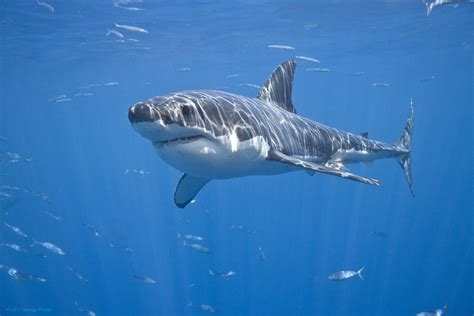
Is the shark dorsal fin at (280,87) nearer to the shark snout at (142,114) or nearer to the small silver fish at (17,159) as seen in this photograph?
the shark snout at (142,114)

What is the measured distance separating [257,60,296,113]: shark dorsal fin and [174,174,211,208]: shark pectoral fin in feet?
6.73

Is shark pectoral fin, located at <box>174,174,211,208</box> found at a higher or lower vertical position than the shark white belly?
lower

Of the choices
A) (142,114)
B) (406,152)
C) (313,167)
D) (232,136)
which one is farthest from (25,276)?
(406,152)

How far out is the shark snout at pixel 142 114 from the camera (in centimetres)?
327

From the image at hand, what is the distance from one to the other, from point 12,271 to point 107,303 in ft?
72.3

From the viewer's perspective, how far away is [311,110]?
11525 cm

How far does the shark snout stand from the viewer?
327 centimetres

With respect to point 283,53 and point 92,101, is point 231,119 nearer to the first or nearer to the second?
point 283,53

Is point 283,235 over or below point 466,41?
below

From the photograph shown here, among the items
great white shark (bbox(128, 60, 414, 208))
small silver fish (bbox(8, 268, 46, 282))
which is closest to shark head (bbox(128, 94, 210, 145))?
great white shark (bbox(128, 60, 414, 208))

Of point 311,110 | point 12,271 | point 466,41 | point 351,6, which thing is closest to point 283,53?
point 351,6

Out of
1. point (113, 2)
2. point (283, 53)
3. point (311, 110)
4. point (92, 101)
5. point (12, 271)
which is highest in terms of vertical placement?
point (113, 2)

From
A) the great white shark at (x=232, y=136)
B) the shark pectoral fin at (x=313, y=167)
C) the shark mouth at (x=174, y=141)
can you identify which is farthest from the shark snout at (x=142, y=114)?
the shark pectoral fin at (x=313, y=167)

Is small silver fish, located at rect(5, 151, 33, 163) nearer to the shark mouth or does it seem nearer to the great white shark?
the great white shark
